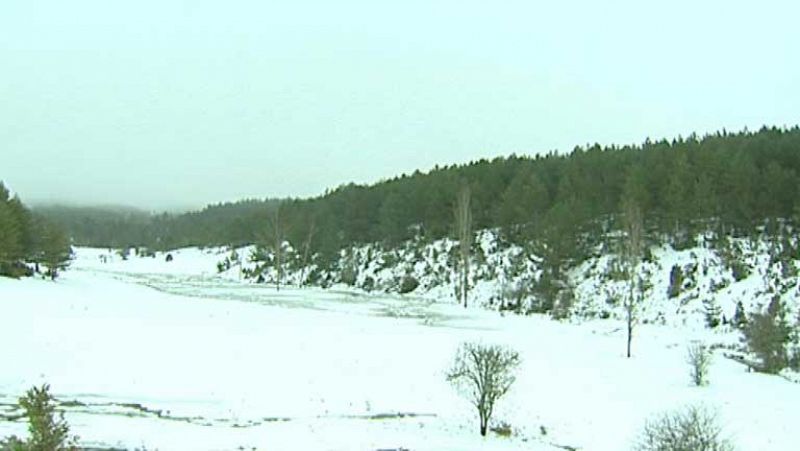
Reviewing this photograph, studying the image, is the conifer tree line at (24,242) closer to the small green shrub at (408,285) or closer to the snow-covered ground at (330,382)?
the snow-covered ground at (330,382)

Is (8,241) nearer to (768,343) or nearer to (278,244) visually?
(278,244)

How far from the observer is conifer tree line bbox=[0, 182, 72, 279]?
164 ft

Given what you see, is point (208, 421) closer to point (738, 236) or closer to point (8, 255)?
point (8, 255)

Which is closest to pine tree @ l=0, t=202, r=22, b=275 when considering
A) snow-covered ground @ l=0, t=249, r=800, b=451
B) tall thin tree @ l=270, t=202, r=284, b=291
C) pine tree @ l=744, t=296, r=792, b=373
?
snow-covered ground @ l=0, t=249, r=800, b=451

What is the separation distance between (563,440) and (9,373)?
52.6 feet

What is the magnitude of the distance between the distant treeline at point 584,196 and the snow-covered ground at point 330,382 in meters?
16.1

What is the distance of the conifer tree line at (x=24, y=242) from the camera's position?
49.8 m

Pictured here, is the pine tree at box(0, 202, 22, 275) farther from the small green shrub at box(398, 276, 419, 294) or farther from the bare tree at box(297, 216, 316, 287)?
the bare tree at box(297, 216, 316, 287)

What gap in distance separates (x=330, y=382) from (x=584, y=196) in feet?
153

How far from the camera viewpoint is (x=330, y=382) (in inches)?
→ 935

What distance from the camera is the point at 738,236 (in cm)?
5297

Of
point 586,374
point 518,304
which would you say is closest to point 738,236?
point 518,304

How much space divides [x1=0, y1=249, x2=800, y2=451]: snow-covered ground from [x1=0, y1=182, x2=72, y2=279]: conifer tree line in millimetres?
9145

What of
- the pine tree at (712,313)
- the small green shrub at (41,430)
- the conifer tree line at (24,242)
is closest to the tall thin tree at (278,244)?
the conifer tree line at (24,242)
